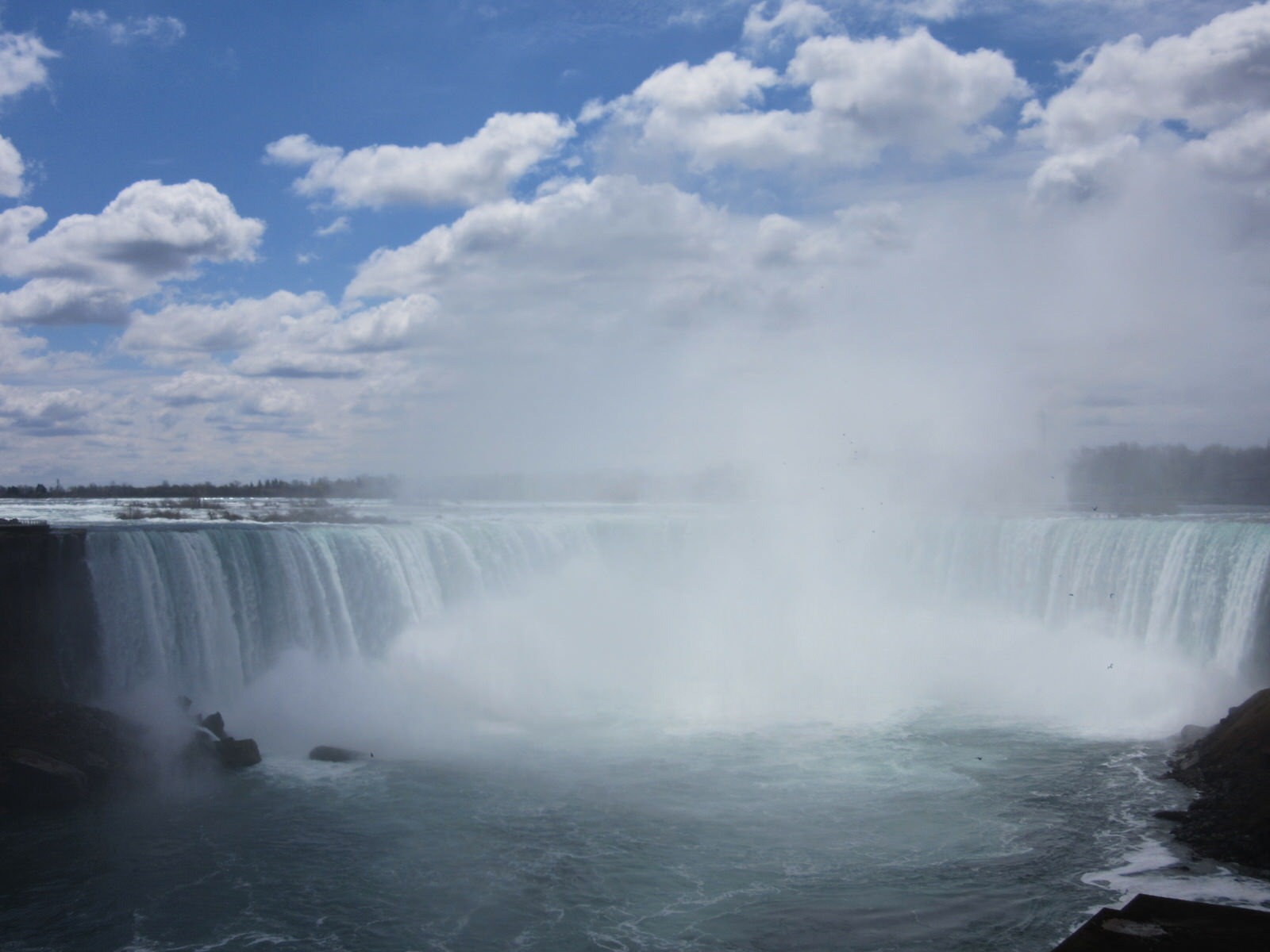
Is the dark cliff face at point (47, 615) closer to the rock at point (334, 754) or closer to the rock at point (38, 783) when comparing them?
the rock at point (38, 783)

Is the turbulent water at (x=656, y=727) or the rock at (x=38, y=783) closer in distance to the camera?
the turbulent water at (x=656, y=727)

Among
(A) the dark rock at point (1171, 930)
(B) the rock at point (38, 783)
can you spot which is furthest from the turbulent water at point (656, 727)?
(A) the dark rock at point (1171, 930)

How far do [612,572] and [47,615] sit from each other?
590 inches

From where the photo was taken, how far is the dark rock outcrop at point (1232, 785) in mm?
11367

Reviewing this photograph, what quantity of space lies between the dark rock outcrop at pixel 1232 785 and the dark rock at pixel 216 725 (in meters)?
13.8

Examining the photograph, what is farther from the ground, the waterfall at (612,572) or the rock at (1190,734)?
the waterfall at (612,572)

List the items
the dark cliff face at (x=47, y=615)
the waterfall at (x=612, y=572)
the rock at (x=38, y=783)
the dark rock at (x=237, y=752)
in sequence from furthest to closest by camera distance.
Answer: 1. the waterfall at (x=612, y=572)
2. the dark cliff face at (x=47, y=615)
3. the dark rock at (x=237, y=752)
4. the rock at (x=38, y=783)

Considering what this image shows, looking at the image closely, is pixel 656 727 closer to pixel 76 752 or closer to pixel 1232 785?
pixel 1232 785

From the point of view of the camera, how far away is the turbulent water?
10.2m

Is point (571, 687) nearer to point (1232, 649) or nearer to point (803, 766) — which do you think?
point (803, 766)

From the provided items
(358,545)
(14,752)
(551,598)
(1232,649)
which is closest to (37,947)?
(14,752)

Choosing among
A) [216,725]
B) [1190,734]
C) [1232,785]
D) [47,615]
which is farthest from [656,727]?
[47,615]

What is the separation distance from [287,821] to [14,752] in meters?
4.34

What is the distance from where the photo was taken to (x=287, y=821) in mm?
12820
